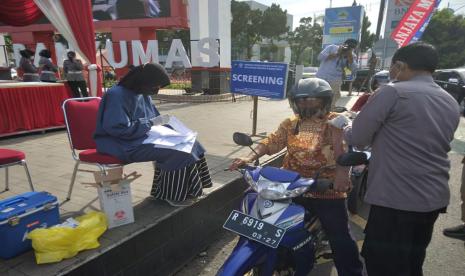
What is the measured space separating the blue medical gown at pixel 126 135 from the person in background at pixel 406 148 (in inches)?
57.9

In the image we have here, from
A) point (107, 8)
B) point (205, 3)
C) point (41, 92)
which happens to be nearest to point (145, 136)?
→ point (41, 92)

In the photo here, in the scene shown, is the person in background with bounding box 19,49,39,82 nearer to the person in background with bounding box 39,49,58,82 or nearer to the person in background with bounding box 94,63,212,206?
the person in background with bounding box 39,49,58,82

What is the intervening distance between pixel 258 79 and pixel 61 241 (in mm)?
4644

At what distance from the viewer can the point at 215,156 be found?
4.95m

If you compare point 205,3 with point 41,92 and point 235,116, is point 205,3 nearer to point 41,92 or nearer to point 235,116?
point 235,116

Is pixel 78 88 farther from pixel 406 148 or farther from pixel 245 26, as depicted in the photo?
pixel 245 26

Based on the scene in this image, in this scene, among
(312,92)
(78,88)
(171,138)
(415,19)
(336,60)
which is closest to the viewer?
(312,92)

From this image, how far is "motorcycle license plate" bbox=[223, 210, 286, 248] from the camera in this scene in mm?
1817

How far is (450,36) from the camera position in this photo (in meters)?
29.9

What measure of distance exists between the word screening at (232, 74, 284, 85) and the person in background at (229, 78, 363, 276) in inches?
136

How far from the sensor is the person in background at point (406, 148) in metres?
1.73

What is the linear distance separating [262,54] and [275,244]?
5504 centimetres

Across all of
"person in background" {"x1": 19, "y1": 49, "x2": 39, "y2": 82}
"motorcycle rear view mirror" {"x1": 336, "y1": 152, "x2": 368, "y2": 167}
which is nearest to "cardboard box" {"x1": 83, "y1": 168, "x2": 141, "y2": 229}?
"motorcycle rear view mirror" {"x1": 336, "y1": 152, "x2": 368, "y2": 167}

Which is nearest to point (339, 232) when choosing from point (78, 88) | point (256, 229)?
point (256, 229)
